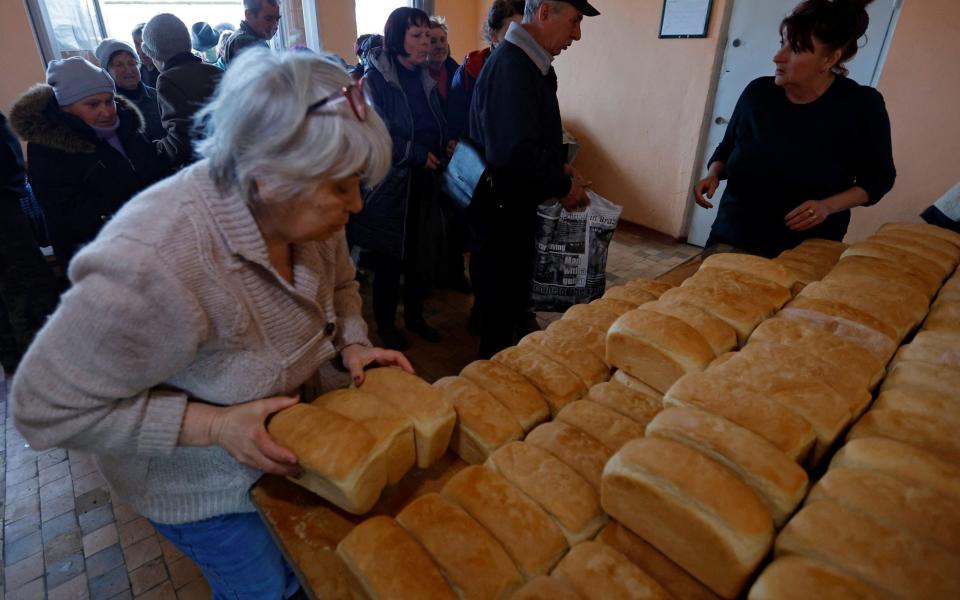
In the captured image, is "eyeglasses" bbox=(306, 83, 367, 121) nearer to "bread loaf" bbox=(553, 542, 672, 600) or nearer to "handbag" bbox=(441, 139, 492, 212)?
"bread loaf" bbox=(553, 542, 672, 600)

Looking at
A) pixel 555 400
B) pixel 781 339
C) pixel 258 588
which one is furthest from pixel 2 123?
pixel 781 339

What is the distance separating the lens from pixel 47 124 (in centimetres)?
231

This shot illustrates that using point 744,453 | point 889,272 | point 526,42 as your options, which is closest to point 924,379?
point 744,453

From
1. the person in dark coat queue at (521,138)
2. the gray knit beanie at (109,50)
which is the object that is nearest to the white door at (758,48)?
the person in dark coat queue at (521,138)

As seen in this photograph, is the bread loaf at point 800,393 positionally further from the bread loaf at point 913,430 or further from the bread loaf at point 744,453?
the bread loaf at point 744,453

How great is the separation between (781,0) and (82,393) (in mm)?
5412

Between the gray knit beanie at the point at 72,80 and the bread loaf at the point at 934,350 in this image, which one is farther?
the gray knit beanie at the point at 72,80


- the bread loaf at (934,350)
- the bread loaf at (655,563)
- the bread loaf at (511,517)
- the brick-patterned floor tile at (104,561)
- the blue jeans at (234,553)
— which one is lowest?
the brick-patterned floor tile at (104,561)

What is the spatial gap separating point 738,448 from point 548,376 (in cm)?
49

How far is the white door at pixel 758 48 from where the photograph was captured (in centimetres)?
384

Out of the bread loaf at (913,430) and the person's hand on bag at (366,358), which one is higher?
the bread loaf at (913,430)

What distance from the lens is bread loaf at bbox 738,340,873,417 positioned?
1083mm

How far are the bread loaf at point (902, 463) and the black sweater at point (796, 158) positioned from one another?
148 centimetres

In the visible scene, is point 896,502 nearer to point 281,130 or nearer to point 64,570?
point 281,130
